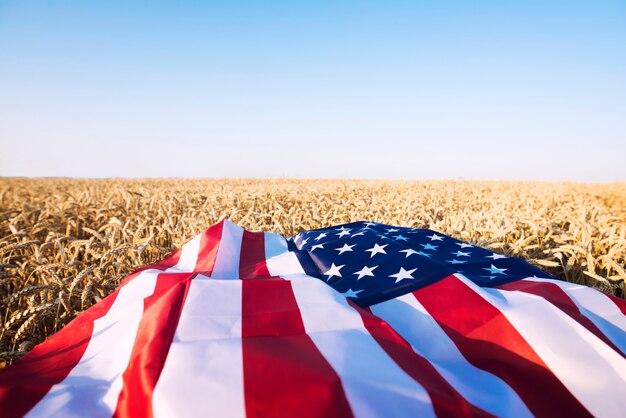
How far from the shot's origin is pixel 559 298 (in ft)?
5.45

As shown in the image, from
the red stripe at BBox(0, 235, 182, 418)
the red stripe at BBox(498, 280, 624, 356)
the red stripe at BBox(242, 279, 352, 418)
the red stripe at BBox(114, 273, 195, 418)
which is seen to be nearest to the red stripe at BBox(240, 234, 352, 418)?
the red stripe at BBox(242, 279, 352, 418)

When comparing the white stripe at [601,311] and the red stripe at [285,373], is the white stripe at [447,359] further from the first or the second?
the white stripe at [601,311]

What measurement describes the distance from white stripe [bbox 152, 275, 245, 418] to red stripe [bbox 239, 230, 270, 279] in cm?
94

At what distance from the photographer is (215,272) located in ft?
7.25

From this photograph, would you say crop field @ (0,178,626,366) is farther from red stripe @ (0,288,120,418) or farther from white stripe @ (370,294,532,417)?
white stripe @ (370,294,532,417)

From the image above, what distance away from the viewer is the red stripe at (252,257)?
7.67 ft

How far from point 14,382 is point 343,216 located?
402cm

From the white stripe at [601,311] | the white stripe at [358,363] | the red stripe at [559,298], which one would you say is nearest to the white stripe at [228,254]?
the white stripe at [358,363]

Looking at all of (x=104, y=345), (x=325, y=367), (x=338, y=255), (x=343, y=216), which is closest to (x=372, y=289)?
(x=338, y=255)

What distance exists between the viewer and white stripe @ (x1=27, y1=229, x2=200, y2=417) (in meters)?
0.98

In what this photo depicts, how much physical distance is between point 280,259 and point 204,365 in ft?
5.17

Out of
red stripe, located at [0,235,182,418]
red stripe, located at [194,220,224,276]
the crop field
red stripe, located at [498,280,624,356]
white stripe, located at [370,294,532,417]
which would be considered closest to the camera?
red stripe, located at [0,235,182,418]

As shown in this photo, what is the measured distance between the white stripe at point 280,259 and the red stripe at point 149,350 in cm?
91

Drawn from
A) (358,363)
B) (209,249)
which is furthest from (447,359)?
(209,249)
